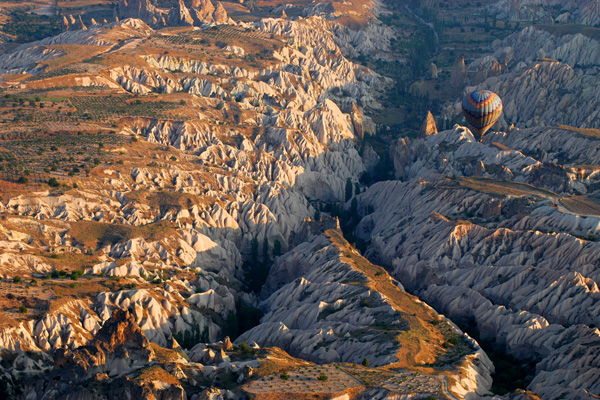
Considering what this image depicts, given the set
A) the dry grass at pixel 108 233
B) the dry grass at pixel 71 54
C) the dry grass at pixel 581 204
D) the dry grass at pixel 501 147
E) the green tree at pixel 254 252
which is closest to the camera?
the dry grass at pixel 108 233

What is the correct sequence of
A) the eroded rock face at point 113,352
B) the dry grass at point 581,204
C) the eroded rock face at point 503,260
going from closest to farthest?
the eroded rock face at point 113,352 → the eroded rock face at point 503,260 → the dry grass at point 581,204

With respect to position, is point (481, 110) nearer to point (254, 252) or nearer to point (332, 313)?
point (254, 252)

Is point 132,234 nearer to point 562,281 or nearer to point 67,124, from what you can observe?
point 67,124

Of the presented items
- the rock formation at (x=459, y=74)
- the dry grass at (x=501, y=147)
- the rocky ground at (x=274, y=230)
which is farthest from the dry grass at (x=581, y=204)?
the rock formation at (x=459, y=74)

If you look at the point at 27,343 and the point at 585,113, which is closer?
the point at 27,343

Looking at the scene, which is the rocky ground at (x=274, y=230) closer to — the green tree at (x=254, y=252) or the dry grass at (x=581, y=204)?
the green tree at (x=254, y=252)

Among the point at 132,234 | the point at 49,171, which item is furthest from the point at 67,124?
the point at 132,234

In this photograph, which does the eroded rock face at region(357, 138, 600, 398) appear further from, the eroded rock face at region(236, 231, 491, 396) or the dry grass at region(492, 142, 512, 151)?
the dry grass at region(492, 142, 512, 151)

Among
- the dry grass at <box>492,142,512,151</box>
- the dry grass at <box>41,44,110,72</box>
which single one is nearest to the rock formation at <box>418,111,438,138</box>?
the dry grass at <box>492,142,512,151</box>

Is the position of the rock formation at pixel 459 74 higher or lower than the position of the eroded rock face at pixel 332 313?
lower
